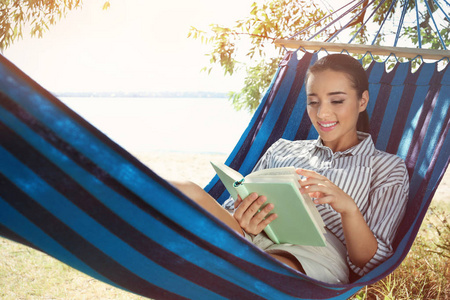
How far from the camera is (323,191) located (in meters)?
1.45

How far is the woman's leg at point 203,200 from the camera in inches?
59.0

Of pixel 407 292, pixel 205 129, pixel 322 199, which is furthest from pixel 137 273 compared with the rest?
pixel 205 129

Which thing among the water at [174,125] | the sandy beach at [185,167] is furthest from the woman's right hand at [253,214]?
the water at [174,125]

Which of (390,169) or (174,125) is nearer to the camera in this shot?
(390,169)

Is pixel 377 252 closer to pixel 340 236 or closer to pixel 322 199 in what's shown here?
pixel 340 236

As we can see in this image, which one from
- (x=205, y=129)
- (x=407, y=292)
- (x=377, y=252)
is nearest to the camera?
(x=377, y=252)

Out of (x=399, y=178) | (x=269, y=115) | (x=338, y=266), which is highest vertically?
(x=269, y=115)

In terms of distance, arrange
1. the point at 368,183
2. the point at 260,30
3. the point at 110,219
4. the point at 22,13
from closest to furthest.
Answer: the point at 110,219 < the point at 368,183 < the point at 260,30 < the point at 22,13

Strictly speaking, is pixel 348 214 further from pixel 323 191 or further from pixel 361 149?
pixel 361 149

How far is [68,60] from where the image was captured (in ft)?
104

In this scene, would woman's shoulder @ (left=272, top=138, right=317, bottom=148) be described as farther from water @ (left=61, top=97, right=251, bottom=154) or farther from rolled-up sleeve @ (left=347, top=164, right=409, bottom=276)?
water @ (left=61, top=97, right=251, bottom=154)

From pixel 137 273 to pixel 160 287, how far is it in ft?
0.29

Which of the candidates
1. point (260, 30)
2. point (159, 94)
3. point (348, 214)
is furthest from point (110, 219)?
point (159, 94)

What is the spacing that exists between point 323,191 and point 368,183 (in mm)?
408
